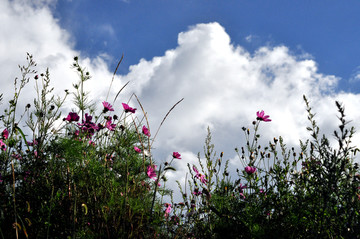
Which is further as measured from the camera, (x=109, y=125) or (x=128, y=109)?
(x=109, y=125)

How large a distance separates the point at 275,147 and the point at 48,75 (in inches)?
105

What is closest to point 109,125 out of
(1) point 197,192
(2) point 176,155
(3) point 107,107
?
(3) point 107,107

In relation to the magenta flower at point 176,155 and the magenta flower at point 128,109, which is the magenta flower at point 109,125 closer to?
the magenta flower at point 128,109

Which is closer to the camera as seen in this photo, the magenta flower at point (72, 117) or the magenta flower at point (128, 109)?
the magenta flower at point (128, 109)

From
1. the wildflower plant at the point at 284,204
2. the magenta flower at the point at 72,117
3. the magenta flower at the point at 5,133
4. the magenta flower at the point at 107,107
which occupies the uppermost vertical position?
the magenta flower at the point at 107,107

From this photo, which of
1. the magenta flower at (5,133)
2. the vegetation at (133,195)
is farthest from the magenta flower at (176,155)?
the magenta flower at (5,133)

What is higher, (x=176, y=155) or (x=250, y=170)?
(x=176, y=155)

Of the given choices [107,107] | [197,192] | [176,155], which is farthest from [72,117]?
[197,192]

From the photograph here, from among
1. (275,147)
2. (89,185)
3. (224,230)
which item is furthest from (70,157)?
(275,147)

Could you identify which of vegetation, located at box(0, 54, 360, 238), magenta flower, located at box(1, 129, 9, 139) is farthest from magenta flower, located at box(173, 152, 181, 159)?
magenta flower, located at box(1, 129, 9, 139)

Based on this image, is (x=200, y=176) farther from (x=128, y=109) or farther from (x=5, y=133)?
(x=5, y=133)

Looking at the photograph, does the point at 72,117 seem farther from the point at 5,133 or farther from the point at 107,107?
the point at 5,133

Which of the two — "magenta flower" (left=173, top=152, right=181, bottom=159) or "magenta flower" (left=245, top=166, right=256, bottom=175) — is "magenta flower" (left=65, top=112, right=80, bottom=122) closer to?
"magenta flower" (left=173, top=152, right=181, bottom=159)

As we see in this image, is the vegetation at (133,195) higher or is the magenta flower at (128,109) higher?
the magenta flower at (128,109)
